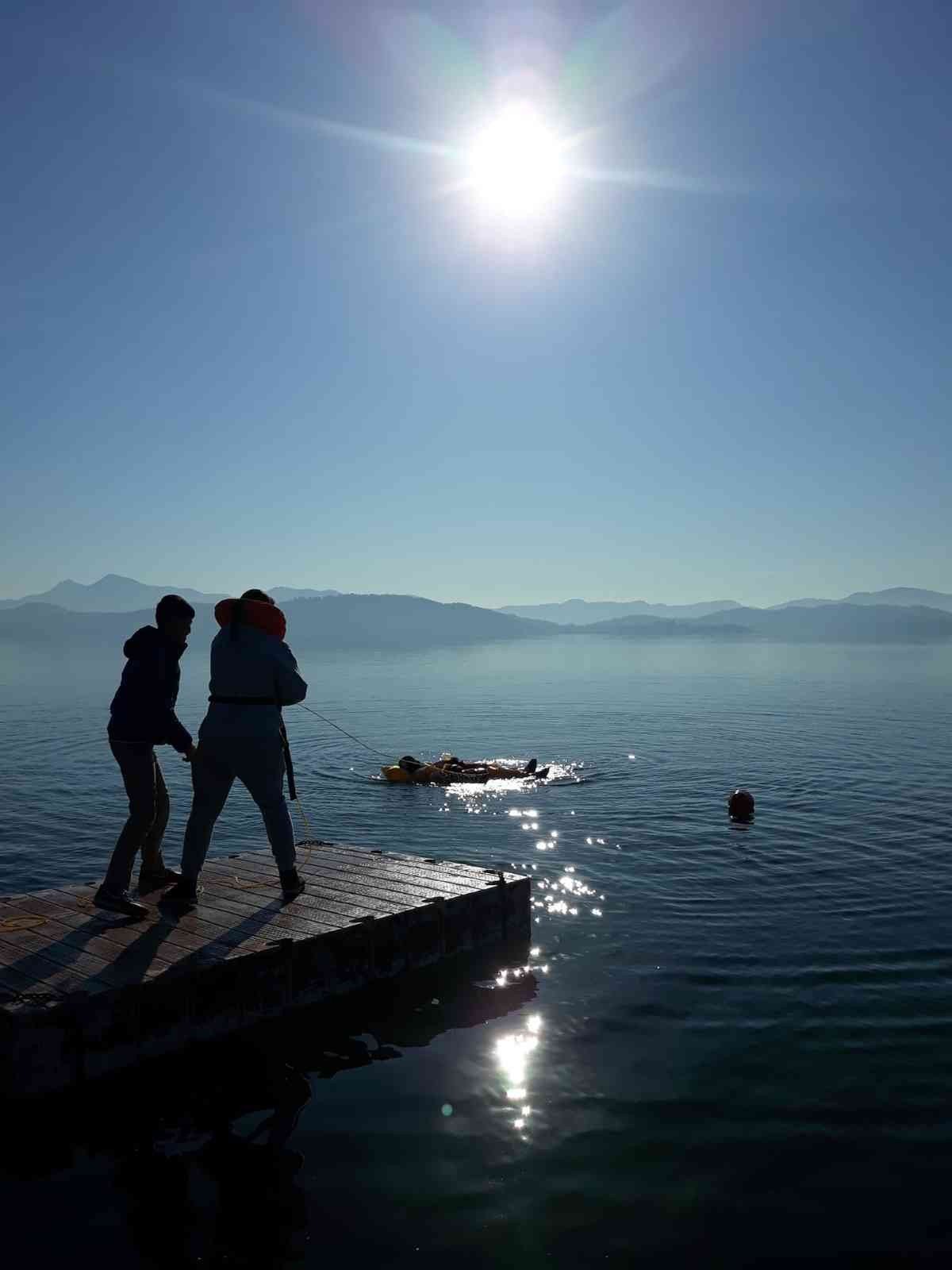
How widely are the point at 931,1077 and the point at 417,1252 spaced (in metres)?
5.40

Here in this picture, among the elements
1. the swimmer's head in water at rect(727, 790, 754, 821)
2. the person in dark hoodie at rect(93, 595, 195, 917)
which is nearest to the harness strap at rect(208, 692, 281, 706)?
the person in dark hoodie at rect(93, 595, 195, 917)

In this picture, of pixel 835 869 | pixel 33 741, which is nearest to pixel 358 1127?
pixel 835 869

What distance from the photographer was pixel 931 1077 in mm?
8578

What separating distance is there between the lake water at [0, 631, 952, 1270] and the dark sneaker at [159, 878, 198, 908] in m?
2.42

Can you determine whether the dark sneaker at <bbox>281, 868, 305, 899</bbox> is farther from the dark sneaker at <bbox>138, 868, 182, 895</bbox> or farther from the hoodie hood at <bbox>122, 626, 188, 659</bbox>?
the hoodie hood at <bbox>122, 626, 188, 659</bbox>

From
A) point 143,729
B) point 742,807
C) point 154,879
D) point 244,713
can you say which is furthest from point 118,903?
point 742,807

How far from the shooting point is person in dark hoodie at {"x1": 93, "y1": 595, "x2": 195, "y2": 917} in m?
10.0

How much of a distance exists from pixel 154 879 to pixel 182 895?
3.48 feet

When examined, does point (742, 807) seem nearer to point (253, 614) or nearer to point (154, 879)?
point (154, 879)

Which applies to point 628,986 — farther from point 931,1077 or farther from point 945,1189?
point 945,1189

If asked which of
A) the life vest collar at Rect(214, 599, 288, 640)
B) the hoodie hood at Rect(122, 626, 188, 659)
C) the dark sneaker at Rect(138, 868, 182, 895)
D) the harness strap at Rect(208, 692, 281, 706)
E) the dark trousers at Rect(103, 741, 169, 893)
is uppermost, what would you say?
the life vest collar at Rect(214, 599, 288, 640)

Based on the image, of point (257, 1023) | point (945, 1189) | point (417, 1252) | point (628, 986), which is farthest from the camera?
point (628, 986)

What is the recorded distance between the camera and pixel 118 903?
10.0m

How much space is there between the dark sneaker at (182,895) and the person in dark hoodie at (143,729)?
43 centimetres
